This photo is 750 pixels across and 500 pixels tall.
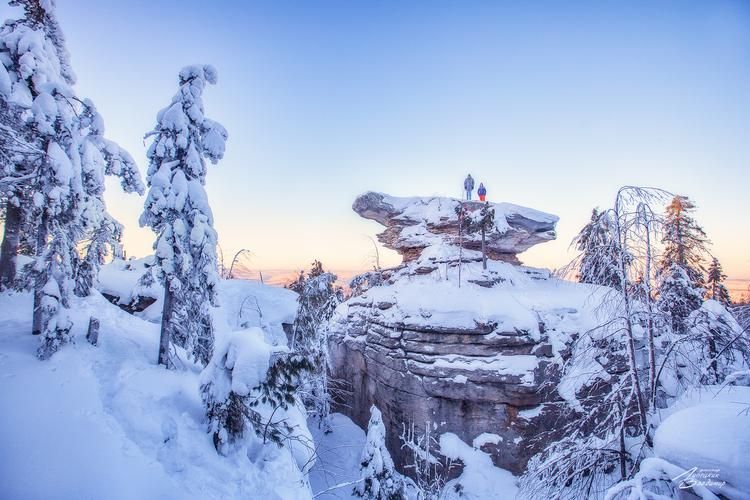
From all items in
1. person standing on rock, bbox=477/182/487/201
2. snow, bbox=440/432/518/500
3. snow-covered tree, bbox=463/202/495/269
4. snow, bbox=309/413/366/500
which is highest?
person standing on rock, bbox=477/182/487/201

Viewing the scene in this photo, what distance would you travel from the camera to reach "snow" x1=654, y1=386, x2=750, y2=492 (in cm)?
328

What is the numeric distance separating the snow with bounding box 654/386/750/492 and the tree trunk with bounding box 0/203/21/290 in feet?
60.8

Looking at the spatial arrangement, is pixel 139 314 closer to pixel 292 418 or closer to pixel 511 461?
pixel 292 418

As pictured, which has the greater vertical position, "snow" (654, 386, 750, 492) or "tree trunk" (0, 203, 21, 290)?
"tree trunk" (0, 203, 21, 290)

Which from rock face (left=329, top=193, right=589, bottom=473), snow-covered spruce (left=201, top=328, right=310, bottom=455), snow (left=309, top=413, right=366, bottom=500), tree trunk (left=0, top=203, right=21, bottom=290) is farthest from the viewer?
rock face (left=329, top=193, right=589, bottom=473)

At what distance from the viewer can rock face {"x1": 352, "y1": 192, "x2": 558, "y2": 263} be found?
1032 inches

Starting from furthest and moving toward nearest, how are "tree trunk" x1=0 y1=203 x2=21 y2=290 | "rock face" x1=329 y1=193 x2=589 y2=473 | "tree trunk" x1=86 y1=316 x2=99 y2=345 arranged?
"rock face" x1=329 y1=193 x2=589 y2=473
"tree trunk" x1=0 y1=203 x2=21 y2=290
"tree trunk" x1=86 y1=316 x2=99 y2=345

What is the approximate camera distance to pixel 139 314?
59.0ft

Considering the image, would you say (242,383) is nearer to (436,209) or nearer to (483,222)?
(483,222)

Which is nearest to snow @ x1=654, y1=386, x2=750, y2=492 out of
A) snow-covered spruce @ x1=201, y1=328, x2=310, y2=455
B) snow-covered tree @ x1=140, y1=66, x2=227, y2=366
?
snow-covered spruce @ x1=201, y1=328, x2=310, y2=455

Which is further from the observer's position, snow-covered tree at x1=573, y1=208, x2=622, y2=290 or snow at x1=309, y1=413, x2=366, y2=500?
snow at x1=309, y1=413, x2=366, y2=500

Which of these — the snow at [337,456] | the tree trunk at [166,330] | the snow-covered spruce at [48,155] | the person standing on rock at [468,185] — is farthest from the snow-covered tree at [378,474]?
the person standing on rock at [468,185]

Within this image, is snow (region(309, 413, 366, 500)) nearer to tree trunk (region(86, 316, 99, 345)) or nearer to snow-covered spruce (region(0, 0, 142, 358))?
tree trunk (region(86, 316, 99, 345))

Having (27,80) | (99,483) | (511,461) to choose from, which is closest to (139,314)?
(27,80)
